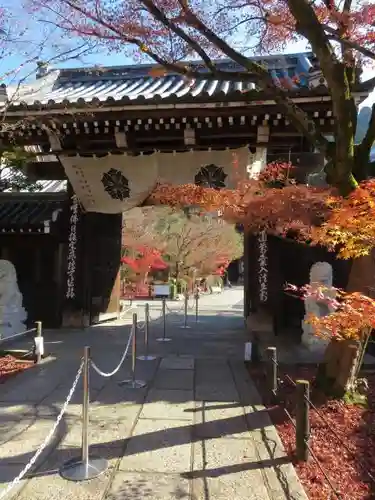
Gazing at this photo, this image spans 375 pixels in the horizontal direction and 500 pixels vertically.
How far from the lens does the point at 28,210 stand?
10656 mm

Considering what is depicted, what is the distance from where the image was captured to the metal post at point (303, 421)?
3699mm

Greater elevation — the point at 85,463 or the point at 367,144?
the point at 367,144

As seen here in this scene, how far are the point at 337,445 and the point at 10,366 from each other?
5.20 metres

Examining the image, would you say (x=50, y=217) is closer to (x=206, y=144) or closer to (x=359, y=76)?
(x=206, y=144)

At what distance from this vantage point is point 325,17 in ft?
16.7

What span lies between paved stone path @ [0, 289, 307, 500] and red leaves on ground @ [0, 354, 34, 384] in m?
0.20

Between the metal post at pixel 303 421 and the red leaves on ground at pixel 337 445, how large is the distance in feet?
0.36

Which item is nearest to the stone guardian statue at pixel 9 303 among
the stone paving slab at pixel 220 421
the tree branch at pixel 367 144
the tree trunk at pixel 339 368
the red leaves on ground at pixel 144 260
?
the stone paving slab at pixel 220 421

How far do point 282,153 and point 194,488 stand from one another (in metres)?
7.47

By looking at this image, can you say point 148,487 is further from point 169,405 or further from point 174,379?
point 174,379

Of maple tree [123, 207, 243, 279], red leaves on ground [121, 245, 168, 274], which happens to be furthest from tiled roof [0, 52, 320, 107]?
maple tree [123, 207, 243, 279]

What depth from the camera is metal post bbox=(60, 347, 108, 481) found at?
3379 mm

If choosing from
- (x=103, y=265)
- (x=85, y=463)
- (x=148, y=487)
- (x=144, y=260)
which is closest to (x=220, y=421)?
(x=148, y=487)

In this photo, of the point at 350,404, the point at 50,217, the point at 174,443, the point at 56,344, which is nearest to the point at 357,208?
the point at 350,404
